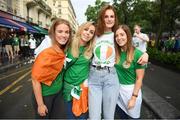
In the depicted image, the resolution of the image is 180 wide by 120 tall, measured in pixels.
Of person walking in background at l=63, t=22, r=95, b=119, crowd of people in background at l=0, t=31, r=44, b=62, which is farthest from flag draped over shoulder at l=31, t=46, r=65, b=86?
crowd of people in background at l=0, t=31, r=44, b=62

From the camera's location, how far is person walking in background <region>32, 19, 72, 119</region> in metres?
3.92

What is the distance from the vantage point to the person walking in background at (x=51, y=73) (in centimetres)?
392

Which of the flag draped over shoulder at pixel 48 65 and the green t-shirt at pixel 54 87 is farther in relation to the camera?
the green t-shirt at pixel 54 87

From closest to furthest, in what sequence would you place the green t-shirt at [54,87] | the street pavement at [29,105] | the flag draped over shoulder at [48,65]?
the flag draped over shoulder at [48,65]
the green t-shirt at [54,87]
the street pavement at [29,105]

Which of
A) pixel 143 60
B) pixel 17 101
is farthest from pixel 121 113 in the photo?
pixel 17 101

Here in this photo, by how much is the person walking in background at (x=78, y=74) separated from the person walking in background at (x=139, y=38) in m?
6.26

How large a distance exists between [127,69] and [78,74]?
1.96 feet

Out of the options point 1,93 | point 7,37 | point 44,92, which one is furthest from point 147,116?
point 7,37

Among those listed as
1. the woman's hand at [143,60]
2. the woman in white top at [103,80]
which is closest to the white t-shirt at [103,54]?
the woman in white top at [103,80]

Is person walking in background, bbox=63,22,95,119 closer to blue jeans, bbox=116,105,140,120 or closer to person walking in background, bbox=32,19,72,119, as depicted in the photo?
person walking in background, bbox=32,19,72,119

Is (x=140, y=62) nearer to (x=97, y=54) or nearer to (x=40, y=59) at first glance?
(x=97, y=54)

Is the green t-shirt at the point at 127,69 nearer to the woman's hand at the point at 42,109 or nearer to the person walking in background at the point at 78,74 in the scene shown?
the person walking in background at the point at 78,74

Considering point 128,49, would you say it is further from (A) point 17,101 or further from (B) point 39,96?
(A) point 17,101

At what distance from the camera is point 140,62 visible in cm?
416
